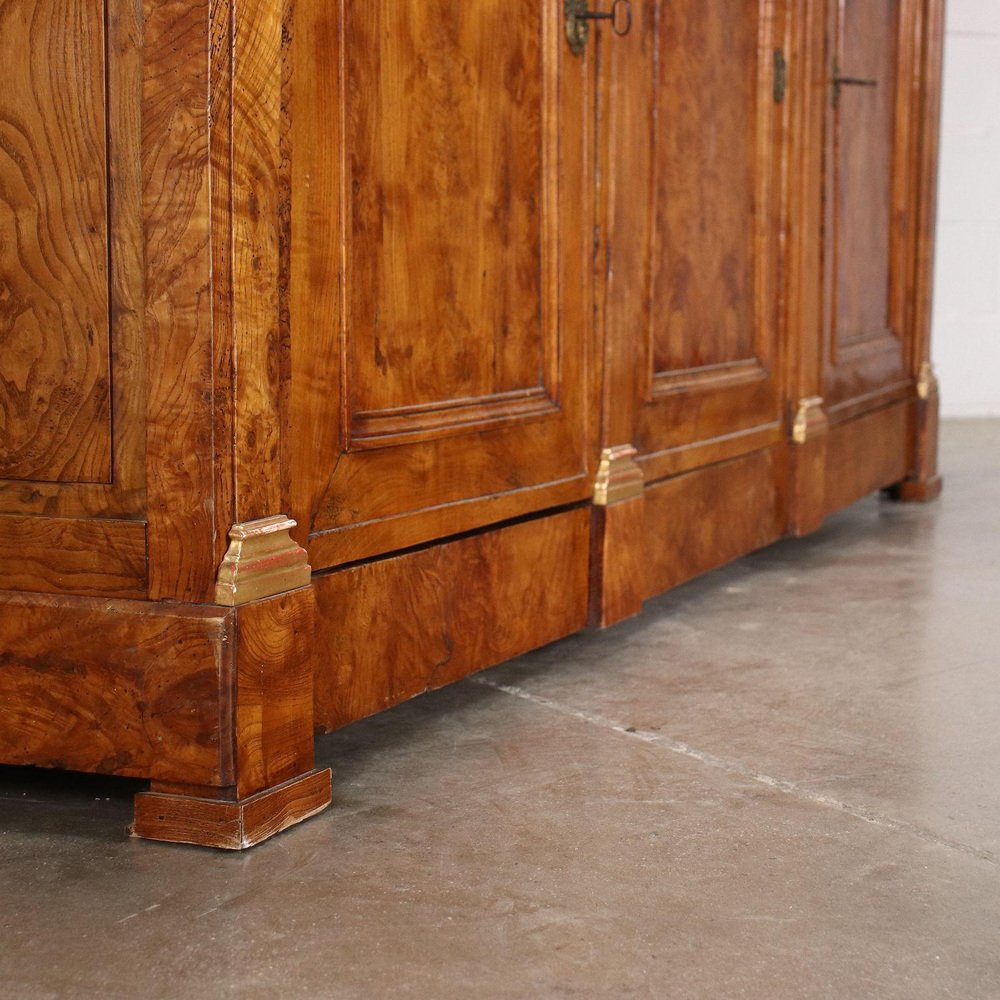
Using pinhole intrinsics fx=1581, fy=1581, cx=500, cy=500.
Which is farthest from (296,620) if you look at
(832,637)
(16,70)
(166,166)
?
→ (832,637)

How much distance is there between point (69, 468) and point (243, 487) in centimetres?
18

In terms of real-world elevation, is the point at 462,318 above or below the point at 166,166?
below

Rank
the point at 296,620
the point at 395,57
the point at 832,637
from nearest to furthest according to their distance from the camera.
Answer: the point at 296,620 → the point at 395,57 → the point at 832,637

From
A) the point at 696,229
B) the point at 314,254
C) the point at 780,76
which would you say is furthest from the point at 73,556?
the point at 780,76

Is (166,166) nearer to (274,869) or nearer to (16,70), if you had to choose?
(16,70)

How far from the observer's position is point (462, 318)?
6.11 feet

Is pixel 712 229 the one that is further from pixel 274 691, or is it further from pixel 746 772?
pixel 274 691

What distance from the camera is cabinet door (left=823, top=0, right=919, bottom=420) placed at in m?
3.13

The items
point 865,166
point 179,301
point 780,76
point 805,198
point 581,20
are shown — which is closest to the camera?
point 179,301

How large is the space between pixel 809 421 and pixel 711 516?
0.44 meters

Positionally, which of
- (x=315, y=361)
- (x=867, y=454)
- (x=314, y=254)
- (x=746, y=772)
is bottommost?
(x=746, y=772)

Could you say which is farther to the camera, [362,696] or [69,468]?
[362,696]

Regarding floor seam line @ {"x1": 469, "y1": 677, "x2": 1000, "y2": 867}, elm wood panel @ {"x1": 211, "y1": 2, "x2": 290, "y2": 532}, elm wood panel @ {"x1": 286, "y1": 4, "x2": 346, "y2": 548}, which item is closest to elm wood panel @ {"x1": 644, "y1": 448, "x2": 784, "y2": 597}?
floor seam line @ {"x1": 469, "y1": 677, "x2": 1000, "y2": 867}

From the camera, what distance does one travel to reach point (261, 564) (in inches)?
58.1
